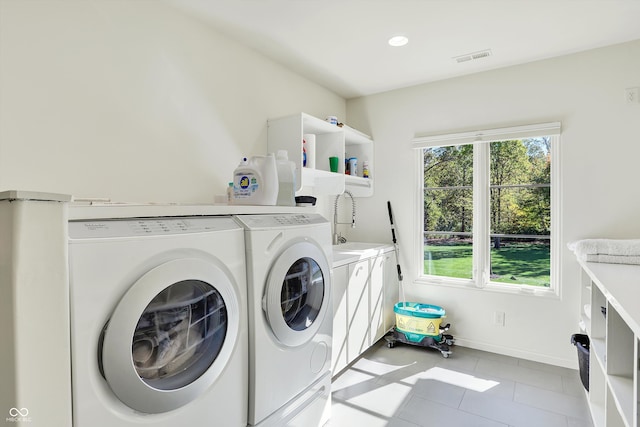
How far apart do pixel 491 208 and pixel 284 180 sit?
2018 mm

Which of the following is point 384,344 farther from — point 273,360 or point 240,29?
point 240,29

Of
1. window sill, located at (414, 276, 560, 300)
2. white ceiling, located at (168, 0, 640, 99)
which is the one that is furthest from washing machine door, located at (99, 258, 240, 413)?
window sill, located at (414, 276, 560, 300)

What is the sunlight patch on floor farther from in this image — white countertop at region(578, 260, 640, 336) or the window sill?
white countertop at region(578, 260, 640, 336)

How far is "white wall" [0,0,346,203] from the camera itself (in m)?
1.38

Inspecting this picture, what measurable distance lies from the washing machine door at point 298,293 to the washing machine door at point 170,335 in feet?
0.64

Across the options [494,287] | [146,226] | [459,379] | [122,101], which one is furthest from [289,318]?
[494,287]

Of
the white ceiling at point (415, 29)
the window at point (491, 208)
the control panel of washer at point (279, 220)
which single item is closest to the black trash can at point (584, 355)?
the window at point (491, 208)

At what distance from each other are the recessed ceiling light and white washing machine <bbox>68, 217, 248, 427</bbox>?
175cm

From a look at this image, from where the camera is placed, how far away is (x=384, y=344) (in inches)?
120

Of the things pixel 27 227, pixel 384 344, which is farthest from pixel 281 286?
pixel 384 344

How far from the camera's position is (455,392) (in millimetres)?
2229

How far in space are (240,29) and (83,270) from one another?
73.5 inches

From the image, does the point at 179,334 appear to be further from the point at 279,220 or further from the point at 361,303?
the point at 361,303

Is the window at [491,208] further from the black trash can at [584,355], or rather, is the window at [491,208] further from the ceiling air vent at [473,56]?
the ceiling air vent at [473,56]
